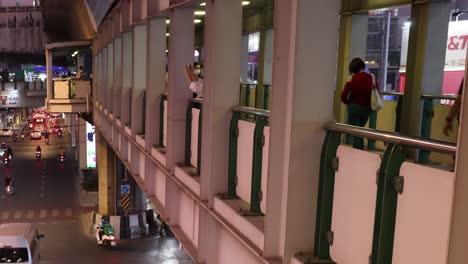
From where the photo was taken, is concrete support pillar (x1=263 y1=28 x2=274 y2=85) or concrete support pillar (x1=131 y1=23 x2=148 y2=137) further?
concrete support pillar (x1=263 y1=28 x2=274 y2=85)

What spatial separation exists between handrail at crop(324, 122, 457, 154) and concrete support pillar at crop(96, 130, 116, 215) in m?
26.5

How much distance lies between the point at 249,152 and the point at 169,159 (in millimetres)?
2840

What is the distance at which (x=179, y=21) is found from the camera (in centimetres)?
743

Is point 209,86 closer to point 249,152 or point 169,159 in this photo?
point 249,152

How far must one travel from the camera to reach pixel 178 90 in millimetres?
7676

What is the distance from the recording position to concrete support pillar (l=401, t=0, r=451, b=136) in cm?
662

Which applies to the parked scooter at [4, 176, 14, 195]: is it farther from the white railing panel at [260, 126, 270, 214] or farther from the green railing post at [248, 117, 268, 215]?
the white railing panel at [260, 126, 270, 214]

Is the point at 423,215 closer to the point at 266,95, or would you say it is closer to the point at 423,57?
the point at 423,57

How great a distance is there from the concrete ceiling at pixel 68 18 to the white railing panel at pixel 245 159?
2365 cm

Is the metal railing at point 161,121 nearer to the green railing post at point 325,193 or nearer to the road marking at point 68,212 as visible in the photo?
the green railing post at point 325,193

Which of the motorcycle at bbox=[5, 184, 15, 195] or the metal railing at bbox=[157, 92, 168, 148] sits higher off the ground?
the metal railing at bbox=[157, 92, 168, 148]

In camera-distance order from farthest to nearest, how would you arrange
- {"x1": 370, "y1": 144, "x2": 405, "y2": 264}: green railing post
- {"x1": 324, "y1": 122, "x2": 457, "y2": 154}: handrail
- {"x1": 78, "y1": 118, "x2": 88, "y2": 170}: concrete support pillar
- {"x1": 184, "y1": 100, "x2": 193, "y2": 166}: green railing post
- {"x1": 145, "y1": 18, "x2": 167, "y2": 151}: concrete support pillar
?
{"x1": 78, "y1": 118, "x2": 88, "y2": 170}: concrete support pillar → {"x1": 145, "y1": 18, "x2": 167, "y2": 151}: concrete support pillar → {"x1": 184, "y1": 100, "x2": 193, "y2": 166}: green railing post → {"x1": 370, "y1": 144, "x2": 405, "y2": 264}: green railing post → {"x1": 324, "y1": 122, "x2": 457, "y2": 154}: handrail

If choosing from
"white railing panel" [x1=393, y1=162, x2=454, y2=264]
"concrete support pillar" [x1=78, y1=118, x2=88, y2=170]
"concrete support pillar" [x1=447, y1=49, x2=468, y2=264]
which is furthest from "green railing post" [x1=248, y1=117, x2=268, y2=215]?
"concrete support pillar" [x1=78, y1=118, x2=88, y2=170]

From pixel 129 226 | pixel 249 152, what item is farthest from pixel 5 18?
pixel 249 152
